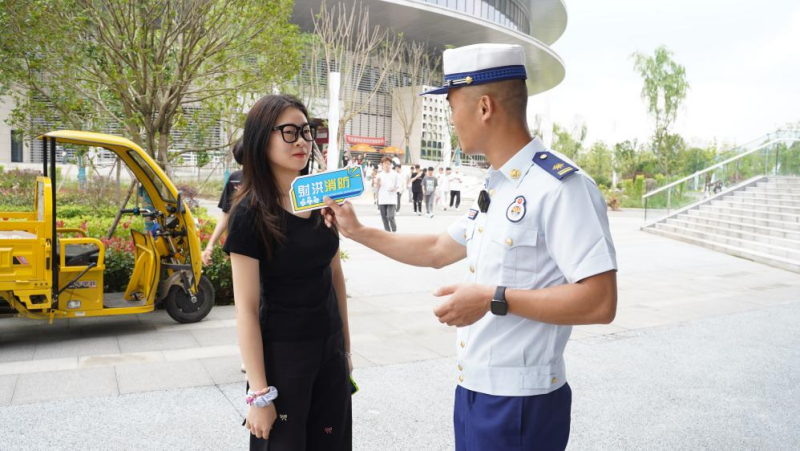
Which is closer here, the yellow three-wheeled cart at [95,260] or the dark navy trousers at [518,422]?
the dark navy trousers at [518,422]

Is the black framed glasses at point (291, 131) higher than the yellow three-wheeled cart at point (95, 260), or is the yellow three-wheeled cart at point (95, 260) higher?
the black framed glasses at point (291, 131)

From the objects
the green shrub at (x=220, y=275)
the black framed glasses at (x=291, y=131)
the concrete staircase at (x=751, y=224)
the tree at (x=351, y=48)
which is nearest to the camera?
the black framed glasses at (x=291, y=131)

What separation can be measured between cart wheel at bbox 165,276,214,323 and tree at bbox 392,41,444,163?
37.2m

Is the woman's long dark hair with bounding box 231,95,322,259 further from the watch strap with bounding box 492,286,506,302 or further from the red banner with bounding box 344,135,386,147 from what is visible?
the red banner with bounding box 344,135,386,147

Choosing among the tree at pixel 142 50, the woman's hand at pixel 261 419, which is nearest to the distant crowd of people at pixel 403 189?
the tree at pixel 142 50

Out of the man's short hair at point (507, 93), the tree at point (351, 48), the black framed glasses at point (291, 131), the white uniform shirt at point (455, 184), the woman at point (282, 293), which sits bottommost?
the woman at point (282, 293)

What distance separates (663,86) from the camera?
129 feet

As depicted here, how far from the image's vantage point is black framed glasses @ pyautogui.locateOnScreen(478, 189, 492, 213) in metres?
1.90

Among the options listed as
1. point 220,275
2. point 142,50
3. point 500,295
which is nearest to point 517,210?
point 500,295

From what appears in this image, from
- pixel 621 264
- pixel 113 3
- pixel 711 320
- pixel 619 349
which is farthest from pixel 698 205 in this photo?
pixel 113 3

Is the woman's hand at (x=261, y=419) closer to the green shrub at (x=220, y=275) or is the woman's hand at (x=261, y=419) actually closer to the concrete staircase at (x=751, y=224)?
the green shrub at (x=220, y=275)

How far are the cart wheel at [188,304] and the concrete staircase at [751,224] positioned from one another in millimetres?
10696

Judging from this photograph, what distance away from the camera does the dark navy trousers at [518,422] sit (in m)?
1.77

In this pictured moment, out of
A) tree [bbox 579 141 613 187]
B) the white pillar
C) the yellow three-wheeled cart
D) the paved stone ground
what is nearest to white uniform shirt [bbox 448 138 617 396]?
the paved stone ground
